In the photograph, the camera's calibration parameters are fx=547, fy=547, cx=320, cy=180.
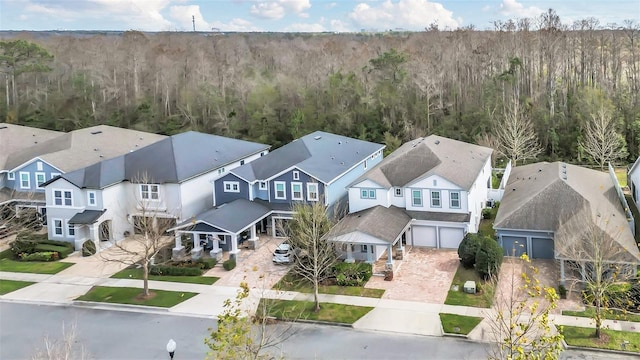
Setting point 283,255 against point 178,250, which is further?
point 178,250

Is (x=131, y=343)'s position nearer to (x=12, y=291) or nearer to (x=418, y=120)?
(x=12, y=291)

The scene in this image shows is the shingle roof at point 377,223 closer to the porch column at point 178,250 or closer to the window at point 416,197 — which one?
the window at point 416,197

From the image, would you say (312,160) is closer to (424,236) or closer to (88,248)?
(424,236)

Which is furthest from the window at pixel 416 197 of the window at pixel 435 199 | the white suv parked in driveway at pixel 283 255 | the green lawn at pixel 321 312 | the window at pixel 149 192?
the window at pixel 149 192

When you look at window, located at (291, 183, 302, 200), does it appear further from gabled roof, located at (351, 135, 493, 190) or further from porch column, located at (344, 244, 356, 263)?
porch column, located at (344, 244, 356, 263)

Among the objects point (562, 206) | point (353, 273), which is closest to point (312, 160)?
point (353, 273)
